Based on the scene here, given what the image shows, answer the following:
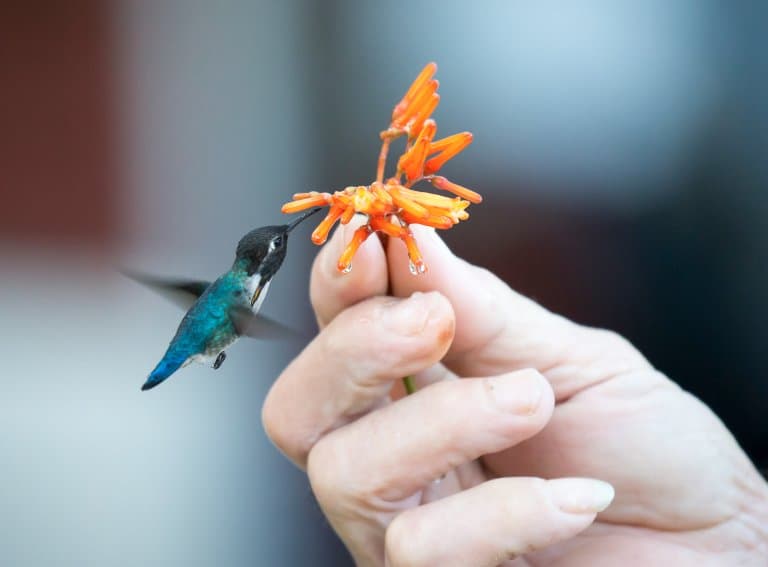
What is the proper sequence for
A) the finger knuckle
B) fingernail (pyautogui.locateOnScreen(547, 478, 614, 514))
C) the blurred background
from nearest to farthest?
fingernail (pyautogui.locateOnScreen(547, 478, 614, 514)) < the finger knuckle < the blurred background

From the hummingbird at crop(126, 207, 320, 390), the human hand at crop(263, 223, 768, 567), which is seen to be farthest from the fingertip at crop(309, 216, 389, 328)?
the hummingbird at crop(126, 207, 320, 390)

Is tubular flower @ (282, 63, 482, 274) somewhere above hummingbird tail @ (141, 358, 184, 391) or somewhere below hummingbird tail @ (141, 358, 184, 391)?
above

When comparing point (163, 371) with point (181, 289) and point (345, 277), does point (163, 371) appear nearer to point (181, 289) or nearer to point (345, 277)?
point (181, 289)

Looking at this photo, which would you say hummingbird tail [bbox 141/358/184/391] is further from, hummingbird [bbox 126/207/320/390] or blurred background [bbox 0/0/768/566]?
blurred background [bbox 0/0/768/566]

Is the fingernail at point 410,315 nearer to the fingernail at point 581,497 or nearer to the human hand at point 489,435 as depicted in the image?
the human hand at point 489,435

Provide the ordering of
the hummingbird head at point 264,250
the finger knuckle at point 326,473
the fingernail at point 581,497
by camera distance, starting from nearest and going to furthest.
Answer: the hummingbird head at point 264,250, the fingernail at point 581,497, the finger knuckle at point 326,473

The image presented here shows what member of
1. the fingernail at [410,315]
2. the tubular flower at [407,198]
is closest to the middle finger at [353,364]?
the fingernail at [410,315]

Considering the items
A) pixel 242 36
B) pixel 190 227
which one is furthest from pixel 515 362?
pixel 242 36

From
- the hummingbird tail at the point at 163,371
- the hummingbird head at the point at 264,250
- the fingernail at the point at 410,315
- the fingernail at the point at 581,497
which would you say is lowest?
the fingernail at the point at 581,497
